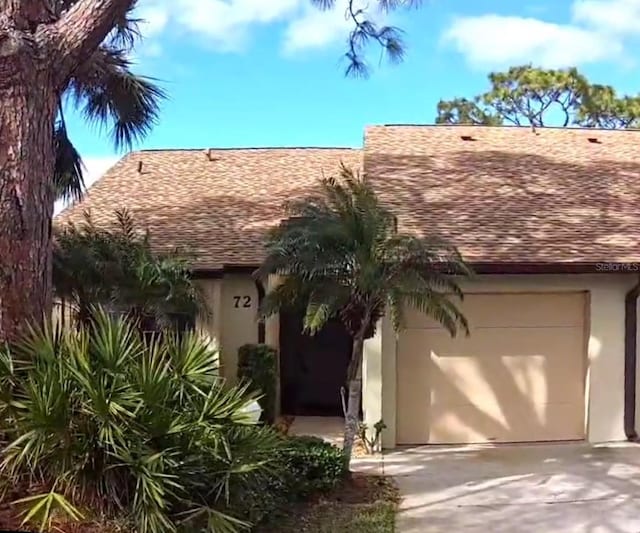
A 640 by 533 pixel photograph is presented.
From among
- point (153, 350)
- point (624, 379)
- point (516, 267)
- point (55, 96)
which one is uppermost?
point (55, 96)

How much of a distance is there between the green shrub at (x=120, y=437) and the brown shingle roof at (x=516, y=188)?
5924 mm

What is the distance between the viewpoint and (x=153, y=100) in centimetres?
1152

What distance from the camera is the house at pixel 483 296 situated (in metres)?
11.6

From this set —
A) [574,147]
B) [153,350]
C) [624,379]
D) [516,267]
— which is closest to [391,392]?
[516,267]

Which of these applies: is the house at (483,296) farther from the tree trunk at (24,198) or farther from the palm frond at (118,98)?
the tree trunk at (24,198)

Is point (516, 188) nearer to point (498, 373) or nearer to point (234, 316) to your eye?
point (498, 373)

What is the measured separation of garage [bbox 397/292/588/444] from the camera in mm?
11648

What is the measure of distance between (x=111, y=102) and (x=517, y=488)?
8.11 meters

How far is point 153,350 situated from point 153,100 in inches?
236

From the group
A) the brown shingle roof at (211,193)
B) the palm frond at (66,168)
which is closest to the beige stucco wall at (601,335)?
the brown shingle roof at (211,193)

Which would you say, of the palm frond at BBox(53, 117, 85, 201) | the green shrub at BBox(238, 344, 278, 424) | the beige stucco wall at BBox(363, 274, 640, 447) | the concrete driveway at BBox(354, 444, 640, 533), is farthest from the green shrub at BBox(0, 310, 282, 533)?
the beige stucco wall at BBox(363, 274, 640, 447)

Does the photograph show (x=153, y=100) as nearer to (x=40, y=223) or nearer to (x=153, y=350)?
(x=40, y=223)

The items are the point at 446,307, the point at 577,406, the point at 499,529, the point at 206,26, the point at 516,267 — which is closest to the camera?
the point at 499,529

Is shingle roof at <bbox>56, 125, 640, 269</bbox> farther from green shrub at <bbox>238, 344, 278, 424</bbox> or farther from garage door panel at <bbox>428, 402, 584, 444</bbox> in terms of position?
garage door panel at <bbox>428, 402, 584, 444</bbox>
